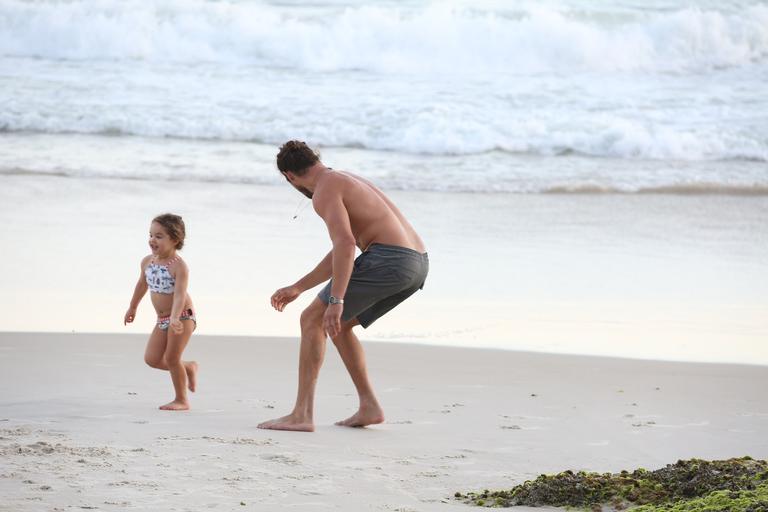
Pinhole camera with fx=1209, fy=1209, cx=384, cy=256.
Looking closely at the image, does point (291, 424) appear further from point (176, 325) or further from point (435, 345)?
point (435, 345)

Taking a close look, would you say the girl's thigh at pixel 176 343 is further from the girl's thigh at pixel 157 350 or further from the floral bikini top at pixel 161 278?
the floral bikini top at pixel 161 278

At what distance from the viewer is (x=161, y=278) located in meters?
5.68

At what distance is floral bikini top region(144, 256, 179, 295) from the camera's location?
568cm

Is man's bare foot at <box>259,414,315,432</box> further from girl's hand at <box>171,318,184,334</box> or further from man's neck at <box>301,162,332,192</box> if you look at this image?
man's neck at <box>301,162,332,192</box>

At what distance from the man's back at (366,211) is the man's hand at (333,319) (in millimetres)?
420

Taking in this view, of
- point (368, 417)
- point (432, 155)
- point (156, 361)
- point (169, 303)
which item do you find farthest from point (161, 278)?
point (432, 155)

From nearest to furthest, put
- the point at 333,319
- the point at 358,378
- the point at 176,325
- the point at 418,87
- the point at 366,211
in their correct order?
1. the point at 333,319
2. the point at 366,211
3. the point at 358,378
4. the point at 176,325
5. the point at 418,87

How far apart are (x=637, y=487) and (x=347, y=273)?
→ 1.54m

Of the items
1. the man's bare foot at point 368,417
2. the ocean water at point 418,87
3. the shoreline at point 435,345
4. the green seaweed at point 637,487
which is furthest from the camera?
the ocean water at point 418,87

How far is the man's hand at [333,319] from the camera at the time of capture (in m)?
4.94

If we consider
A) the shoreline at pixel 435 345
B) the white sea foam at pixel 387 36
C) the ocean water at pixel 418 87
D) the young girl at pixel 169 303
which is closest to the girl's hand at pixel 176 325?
the young girl at pixel 169 303

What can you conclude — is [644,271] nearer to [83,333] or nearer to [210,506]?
[83,333]

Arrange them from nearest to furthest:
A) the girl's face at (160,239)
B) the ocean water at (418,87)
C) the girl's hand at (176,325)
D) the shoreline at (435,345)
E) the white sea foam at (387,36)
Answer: the girl's hand at (176,325), the girl's face at (160,239), the shoreline at (435,345), the ocean water at (418,87), the white sea foam at (387,36)

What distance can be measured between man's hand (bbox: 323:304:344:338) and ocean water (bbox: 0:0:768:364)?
236 centimetres
